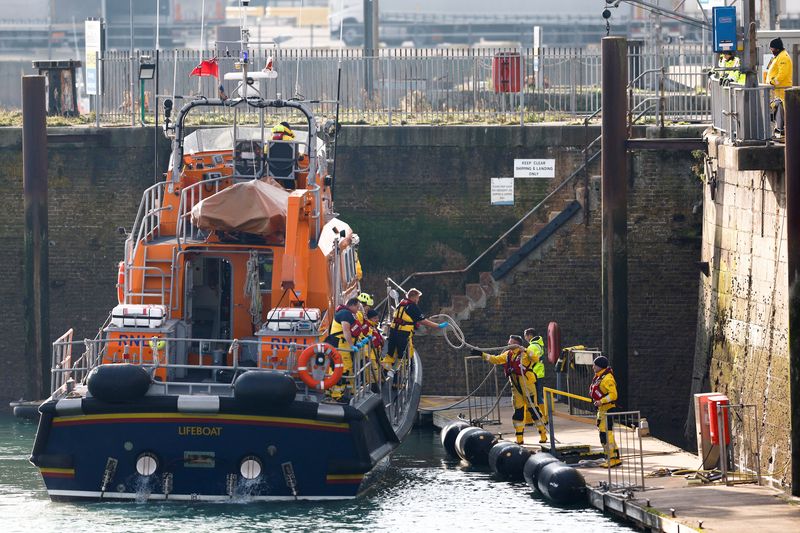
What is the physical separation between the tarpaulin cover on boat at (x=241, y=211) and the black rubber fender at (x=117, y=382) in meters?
2.49

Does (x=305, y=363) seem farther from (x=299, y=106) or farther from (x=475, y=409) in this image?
(x=475, y=409)

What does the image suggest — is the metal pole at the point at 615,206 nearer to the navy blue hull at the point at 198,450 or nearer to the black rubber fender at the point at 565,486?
the black rubber fender at the point at 565,486

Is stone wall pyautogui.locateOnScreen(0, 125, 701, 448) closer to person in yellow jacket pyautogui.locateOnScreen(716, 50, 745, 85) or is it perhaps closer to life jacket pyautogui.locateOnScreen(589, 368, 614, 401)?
person in yellow jacket pyautogui.locateOnScreen(716, 50, 745, 85)

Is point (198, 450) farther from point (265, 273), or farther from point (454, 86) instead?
point (454, 86)

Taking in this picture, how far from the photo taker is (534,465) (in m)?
19.7

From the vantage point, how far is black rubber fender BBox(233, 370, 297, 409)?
17734 mm

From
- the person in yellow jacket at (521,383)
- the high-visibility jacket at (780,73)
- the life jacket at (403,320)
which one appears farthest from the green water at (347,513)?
the high-visibility jacket at (780,73)

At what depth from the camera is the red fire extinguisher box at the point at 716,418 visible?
18.6 m

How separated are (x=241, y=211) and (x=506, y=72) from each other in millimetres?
9601

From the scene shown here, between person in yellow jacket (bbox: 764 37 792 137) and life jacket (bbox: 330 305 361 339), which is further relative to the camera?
person in yellow jacket (bbox: 764 37 792 137)

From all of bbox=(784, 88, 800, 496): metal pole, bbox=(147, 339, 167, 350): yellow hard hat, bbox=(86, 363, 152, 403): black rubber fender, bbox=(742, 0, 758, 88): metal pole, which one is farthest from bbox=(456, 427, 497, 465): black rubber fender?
bbox=(742, 0, 758, 88): metal pole

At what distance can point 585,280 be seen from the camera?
2661 cm

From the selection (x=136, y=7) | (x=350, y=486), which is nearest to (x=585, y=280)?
(x=350, y=486)

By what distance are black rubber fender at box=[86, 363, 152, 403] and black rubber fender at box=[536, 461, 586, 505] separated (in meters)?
4.81
